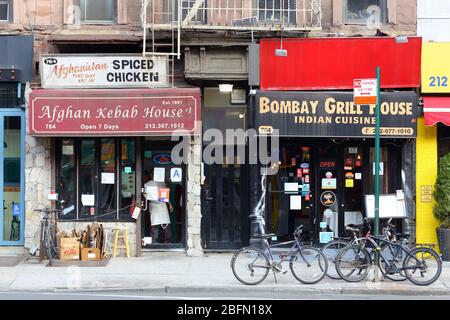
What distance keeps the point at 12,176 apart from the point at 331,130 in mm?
6902

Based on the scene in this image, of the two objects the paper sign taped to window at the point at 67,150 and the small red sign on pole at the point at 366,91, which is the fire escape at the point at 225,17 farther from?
the paper sign taped to window at the point at 67,150

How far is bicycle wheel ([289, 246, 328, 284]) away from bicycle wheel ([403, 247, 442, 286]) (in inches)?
55.6

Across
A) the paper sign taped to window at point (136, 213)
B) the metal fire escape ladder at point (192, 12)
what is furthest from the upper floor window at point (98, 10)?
the paper sign taped to window at point (136, 213)

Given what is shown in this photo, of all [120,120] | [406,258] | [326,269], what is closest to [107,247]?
[120,120]

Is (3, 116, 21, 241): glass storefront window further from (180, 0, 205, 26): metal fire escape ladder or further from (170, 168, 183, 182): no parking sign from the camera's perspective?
(180, 0, 205, 26): metal fire escape ladder

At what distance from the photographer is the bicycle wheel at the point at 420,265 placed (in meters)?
10.7

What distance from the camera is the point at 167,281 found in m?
10.9

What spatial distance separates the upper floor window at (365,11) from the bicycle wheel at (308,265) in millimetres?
5773

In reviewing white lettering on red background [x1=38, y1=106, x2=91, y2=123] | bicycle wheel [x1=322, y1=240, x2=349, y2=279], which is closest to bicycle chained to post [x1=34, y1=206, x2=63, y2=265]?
white lettering on red background [x1=38, y1=106, x2=91, y2=123]

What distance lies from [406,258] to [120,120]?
6153 millimetres

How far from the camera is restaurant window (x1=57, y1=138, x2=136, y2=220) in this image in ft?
44.9

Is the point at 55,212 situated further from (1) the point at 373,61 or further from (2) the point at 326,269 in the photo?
(1) the point at 373,61

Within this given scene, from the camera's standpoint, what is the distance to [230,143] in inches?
547

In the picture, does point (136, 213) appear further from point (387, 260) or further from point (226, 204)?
point (387, 260)
